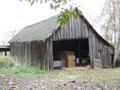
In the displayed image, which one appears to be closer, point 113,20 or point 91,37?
point 91,37

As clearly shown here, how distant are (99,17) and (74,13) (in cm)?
4000

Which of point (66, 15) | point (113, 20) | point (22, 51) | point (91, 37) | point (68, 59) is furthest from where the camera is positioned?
point (113, 20)

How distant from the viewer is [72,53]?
1326 inches

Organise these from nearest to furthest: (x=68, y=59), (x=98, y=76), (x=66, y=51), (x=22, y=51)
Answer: (x=98, y=76) → (x=68, y=59) → (x=66, y=51) → (x=22, y=51)

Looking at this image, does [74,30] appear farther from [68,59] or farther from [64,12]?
[64,12]

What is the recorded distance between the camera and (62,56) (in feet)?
110

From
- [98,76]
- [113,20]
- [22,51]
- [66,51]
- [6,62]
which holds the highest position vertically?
[113,20]

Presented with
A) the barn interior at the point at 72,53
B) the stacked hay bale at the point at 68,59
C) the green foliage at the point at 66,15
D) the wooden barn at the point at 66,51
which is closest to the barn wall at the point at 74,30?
the wooden barn at the point at 66,51

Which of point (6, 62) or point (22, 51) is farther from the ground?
point (22, 51)

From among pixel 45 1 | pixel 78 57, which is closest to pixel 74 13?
pixel 45 1

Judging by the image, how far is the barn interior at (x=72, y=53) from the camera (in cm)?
3291

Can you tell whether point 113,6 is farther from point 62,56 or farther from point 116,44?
point 62,56

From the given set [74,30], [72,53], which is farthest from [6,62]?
[72,53]

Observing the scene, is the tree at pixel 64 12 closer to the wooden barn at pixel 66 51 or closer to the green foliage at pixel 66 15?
the green foliage at pixel 66 15
